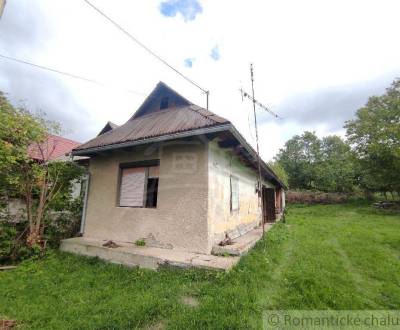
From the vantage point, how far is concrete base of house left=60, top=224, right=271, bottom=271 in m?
4.48

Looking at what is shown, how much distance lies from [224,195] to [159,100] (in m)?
5.11

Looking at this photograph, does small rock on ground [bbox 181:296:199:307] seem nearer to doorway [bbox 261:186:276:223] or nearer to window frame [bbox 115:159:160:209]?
window frame [bbox 115:159:160:209]

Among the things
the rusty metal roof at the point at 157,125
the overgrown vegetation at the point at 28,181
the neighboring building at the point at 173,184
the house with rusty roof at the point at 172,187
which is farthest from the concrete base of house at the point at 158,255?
the rusty metal roof at the point at 157,125

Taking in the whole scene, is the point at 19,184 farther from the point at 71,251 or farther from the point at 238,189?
the point at 238,189

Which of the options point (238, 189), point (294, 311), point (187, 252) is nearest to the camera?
point (294, 311)

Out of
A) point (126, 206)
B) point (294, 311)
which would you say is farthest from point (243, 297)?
point (126, 206)

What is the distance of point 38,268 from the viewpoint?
5.29 metres

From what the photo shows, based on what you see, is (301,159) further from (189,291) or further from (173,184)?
(189,291)

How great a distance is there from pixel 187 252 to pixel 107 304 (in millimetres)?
2153

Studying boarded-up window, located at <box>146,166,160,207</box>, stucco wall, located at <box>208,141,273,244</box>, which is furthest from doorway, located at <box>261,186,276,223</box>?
boarded-up window, located at <box>146,166,160,207</box>

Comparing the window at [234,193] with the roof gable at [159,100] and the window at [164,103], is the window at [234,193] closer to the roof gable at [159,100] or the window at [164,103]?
the roof gable at [159,100]

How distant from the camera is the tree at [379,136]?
65.9ft

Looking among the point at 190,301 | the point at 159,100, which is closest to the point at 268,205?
the point at 159,100

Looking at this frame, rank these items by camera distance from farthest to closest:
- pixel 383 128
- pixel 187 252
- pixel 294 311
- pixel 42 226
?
pixel 383 128 → pixel 42 226 → pixel 187 252 → pixel 294 311
